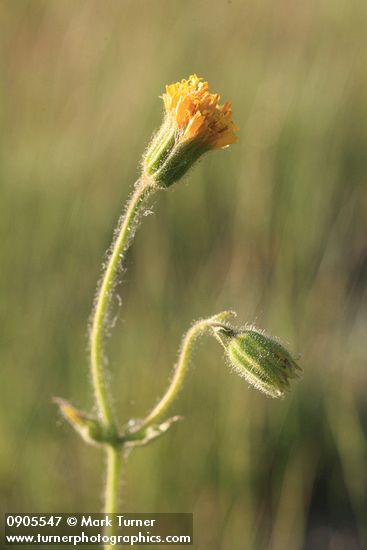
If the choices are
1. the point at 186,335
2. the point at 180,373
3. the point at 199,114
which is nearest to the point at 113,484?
the point at 180,373

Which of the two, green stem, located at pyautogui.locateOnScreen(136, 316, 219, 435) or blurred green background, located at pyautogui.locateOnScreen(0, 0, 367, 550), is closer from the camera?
green stem, located at pyautogui.locateOnScreen(136, 316, 219, 435)

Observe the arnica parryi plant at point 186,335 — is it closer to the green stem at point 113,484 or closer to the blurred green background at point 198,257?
the green stem at point 113,484

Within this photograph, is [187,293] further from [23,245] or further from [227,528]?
[227,528]

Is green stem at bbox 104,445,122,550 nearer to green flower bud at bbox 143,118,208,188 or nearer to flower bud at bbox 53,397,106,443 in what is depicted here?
flower bud at bbox 53,397,106,443

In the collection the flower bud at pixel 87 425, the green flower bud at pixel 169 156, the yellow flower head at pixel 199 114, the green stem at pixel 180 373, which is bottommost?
the flower bud at pixel 87 425

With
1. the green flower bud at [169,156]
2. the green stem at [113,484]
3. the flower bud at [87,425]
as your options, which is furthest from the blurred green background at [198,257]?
the green flower bud at [169,156]

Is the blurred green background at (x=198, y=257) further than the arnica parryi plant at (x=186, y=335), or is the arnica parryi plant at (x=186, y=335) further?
the blurred green background at (x=198, y=257)

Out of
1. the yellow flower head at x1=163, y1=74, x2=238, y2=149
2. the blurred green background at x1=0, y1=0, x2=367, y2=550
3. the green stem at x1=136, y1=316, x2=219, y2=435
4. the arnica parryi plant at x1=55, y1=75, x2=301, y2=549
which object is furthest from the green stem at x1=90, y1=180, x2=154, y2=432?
the blurred green background at x1=0, y1=0, x2=367, y2=550
